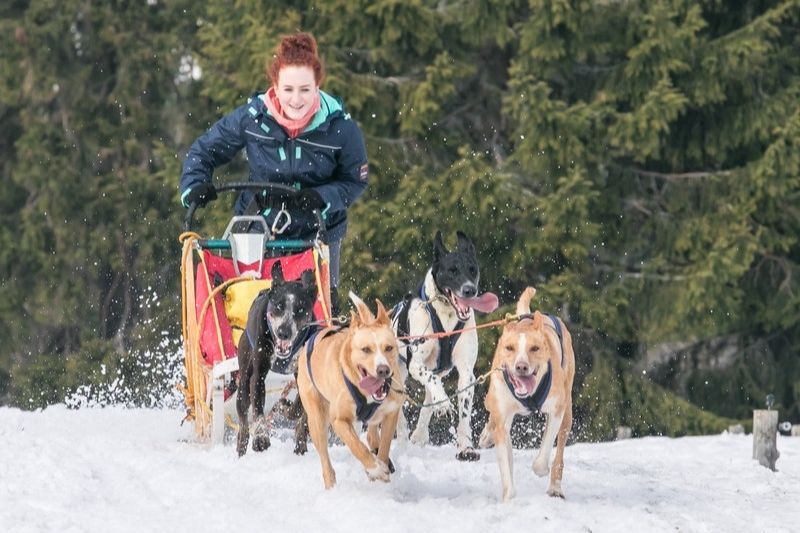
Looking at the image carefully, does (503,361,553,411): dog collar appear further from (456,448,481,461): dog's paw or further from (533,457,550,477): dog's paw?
(456,448,481,461): dog's paw

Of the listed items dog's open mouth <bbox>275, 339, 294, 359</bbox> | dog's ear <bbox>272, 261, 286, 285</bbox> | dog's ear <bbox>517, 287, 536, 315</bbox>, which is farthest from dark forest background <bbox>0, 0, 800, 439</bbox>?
dog's ear <bbox>517, 287, 536, 315</bbox>

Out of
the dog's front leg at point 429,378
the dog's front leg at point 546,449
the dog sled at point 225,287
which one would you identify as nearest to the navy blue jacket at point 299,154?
the dog sled at point 225,287

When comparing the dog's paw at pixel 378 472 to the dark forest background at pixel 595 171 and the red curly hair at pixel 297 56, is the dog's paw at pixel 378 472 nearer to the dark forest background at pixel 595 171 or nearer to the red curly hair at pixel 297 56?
the red curly hair at pixel 297 56

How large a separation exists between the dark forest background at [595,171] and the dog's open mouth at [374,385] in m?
9.17

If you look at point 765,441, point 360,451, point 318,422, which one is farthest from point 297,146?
point 765,441

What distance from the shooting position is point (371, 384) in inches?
269

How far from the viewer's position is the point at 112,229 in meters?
22.1

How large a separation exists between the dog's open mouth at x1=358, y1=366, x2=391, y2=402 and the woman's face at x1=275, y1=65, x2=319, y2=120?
2.10 metres

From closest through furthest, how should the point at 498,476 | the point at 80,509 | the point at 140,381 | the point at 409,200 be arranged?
the point at 80,509
the point at 498,476
the point at 409,200
the point at 140,381

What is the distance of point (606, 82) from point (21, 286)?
898 cm

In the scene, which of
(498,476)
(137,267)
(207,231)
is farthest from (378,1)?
(498,476)

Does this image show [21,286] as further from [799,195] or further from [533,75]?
[799,195]

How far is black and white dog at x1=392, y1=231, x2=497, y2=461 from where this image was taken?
882 centimetres

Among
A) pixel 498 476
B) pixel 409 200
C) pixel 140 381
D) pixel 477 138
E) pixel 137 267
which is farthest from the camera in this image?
pixel 137 267
